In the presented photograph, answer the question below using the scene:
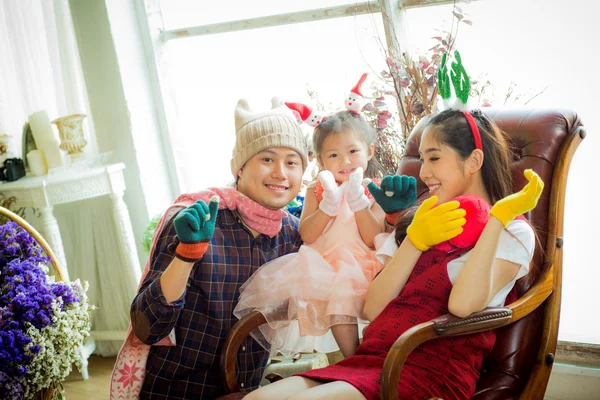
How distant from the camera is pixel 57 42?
11.5 ft

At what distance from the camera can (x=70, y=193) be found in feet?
10.6

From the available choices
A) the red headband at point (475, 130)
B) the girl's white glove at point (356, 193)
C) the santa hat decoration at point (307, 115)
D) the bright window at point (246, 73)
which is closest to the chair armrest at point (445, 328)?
the red headband at point (475, 130)

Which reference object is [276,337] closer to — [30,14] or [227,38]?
[227,38]

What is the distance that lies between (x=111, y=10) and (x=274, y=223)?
1967 mm

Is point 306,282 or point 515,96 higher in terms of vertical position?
point 515,96

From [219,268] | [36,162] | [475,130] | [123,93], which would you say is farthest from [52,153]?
[475,130]

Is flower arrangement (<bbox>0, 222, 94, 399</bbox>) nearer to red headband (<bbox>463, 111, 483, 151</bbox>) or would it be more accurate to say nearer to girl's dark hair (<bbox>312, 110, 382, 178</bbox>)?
girl's dark hair (<bbox>312, 110, 382, 178</bbox>)

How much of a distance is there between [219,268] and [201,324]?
0.57ft

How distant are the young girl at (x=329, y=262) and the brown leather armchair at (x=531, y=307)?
0.30 ft

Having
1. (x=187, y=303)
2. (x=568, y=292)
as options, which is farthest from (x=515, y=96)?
(x=187, y=303)

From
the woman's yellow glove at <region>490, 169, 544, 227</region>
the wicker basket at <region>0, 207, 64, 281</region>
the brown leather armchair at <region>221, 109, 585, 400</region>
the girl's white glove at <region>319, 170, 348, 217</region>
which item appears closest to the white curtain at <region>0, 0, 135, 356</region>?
the wicker basket at <region>0, 207, 64, 281</region>

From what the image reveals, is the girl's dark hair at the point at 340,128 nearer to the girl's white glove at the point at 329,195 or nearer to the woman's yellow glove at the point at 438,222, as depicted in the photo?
the girl's white glove at the point at 329,195

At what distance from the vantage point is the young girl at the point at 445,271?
1589 mm

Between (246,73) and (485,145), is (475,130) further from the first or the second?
(246,73)
